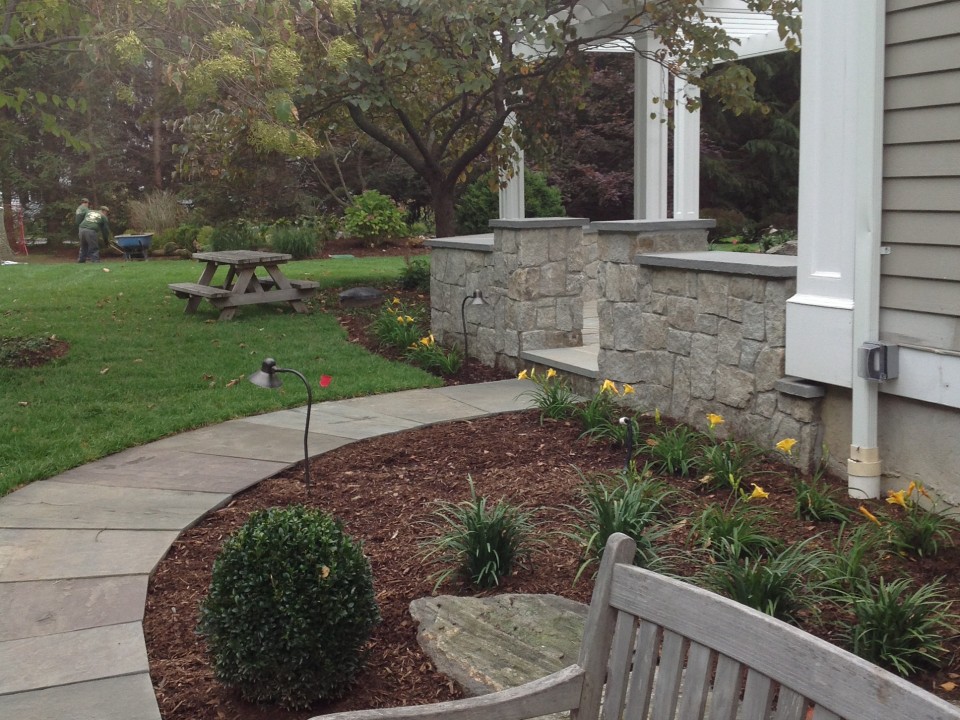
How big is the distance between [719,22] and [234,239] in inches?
316

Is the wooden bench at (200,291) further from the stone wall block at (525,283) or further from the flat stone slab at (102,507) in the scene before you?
the flat stone slab at (102,507)

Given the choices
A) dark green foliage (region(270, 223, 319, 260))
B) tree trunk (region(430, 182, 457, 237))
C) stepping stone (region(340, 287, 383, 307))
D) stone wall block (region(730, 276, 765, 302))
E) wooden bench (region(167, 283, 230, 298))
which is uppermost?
tree trunk (region(430, 182, 457, 237))

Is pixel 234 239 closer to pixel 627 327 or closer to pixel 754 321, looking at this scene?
pixel 627 327

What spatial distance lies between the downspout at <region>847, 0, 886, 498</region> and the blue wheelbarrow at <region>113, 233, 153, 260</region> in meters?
16.2

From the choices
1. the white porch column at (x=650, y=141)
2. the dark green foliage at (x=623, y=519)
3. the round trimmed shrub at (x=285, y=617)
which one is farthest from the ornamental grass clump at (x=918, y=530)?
the white porch column at (x=650, y=141)

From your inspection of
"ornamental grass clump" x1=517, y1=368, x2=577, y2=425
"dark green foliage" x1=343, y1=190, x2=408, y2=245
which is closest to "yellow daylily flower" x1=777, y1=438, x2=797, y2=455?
"ornamental grass clump" x1=517, y1=368, x2=577, y2=425

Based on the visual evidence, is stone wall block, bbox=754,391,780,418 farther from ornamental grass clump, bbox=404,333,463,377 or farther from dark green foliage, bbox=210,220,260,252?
dark green foliage, bbox=210,220,260,252

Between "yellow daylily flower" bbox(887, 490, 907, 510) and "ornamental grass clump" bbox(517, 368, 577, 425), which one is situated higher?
"ornamental grass clump" bbox(517, 368, 577, 425)

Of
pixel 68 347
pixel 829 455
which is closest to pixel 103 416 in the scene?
pixel 68 347

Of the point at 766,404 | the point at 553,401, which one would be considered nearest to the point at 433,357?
the point at 553,401

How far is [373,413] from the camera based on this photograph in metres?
6.38

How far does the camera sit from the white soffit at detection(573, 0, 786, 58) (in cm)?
1004

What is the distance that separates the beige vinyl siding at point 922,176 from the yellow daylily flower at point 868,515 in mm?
724

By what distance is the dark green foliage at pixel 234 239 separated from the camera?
1450 centimetres
